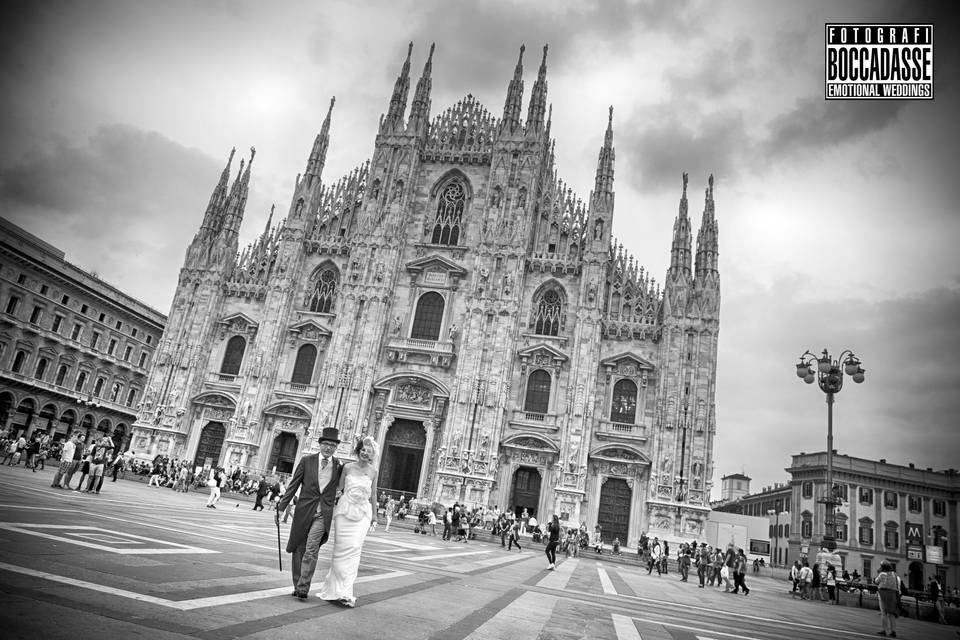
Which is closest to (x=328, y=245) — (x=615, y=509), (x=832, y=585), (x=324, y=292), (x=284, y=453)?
(x=324, y=292)

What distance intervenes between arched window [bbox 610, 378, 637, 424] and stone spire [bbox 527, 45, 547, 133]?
16.9 meters

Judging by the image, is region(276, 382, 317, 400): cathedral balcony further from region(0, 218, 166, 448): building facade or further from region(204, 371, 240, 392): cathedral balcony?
region(0, 218, 166, 448): building facade

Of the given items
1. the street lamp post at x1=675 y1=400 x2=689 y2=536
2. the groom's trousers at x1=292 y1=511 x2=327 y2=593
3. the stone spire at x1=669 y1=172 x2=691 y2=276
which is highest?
the stone spire at x1=669 y1=172 x2=691 y2=276

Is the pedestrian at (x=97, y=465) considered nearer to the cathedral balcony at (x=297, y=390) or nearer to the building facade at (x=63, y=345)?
the cathedral balcony at (x=297, y=390)

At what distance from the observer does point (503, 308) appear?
116 feet

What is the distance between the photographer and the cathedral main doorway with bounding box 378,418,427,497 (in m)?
34.7

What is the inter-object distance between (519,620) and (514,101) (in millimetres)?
37749

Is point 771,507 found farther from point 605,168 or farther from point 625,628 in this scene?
point 625,628

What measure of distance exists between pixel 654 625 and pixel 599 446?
1019 inches

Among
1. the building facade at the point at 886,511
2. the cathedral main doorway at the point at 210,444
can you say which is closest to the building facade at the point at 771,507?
the building facade at the point at 886,511

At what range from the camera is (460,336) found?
118ft

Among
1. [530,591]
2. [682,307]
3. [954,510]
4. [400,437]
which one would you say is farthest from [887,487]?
[530,591]

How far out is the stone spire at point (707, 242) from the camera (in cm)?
3522

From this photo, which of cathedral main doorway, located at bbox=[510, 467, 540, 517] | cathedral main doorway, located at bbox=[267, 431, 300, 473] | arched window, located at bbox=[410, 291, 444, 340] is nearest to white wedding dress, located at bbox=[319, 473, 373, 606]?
cathedral main doorway, located at bbox=[510, 467, 540, 517]
